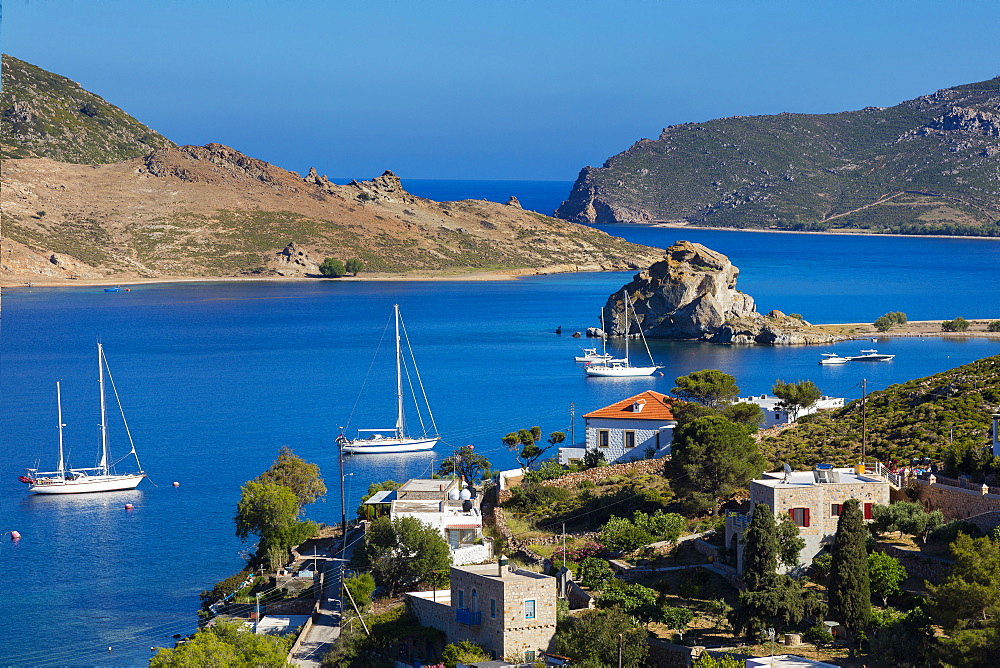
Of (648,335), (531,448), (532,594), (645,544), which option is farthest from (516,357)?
(532,594)

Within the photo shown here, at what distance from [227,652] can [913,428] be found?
20.2m

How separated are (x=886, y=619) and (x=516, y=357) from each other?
68.0 m

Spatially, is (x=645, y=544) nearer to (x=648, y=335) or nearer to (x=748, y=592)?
(x=748, y=592)

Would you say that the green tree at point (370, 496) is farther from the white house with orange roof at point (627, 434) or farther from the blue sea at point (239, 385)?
the white house with orange roof at point (627, 434)

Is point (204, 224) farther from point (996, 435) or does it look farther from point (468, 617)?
point (468, 617)

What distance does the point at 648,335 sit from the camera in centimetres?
10550

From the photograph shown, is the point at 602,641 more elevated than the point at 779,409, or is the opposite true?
the point at 779,409

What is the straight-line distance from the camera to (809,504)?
84.6ft

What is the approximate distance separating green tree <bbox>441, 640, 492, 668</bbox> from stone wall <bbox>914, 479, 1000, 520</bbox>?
32.7ft

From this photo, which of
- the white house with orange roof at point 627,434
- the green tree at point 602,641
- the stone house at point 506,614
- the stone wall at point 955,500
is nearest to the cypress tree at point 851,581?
the green tree at point 602,641

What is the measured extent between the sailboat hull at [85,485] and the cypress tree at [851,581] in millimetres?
32512

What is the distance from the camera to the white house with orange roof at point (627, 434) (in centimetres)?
4175

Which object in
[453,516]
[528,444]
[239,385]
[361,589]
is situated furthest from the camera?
[239,385]

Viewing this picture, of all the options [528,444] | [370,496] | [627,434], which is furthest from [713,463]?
[528,444]
